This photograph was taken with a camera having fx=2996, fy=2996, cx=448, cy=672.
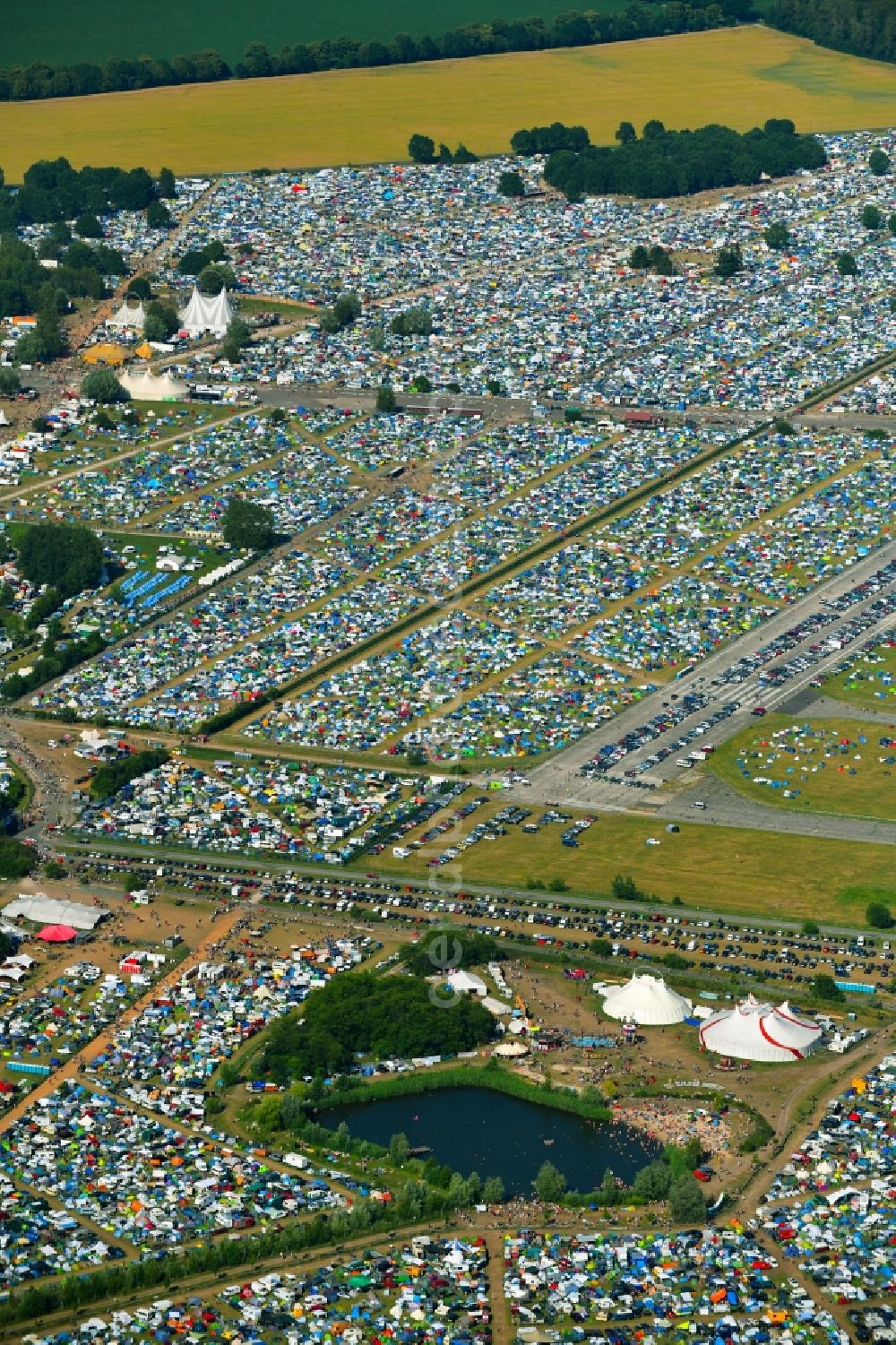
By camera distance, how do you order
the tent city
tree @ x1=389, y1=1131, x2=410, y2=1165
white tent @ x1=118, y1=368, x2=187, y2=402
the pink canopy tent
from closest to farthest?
1. the tent city
2. tree @ x1=389, y1=1131, x2=410, y2=1165
3. the pink canopy tent
4. white tent @ x1=118, y1=368, x2=187, y2=402

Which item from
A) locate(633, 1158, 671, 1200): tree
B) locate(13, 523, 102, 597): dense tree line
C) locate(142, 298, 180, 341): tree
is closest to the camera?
locate(633, 1158, 671, 1200): tree

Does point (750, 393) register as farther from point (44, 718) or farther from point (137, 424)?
point (44, 718)

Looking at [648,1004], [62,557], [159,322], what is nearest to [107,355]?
[159,322]

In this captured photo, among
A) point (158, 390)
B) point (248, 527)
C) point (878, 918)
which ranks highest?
point (158, 390)

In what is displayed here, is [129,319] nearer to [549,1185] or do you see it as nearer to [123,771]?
[123,771]

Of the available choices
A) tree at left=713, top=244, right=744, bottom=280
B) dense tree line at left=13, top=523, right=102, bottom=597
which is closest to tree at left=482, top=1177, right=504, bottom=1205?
dense tree line at left=13, top=523, right=102, bottom=597

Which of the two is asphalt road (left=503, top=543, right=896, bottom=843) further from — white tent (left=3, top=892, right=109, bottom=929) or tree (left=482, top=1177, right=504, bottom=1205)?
tree (left=482, top=1177, right=504, bottom=1205)
